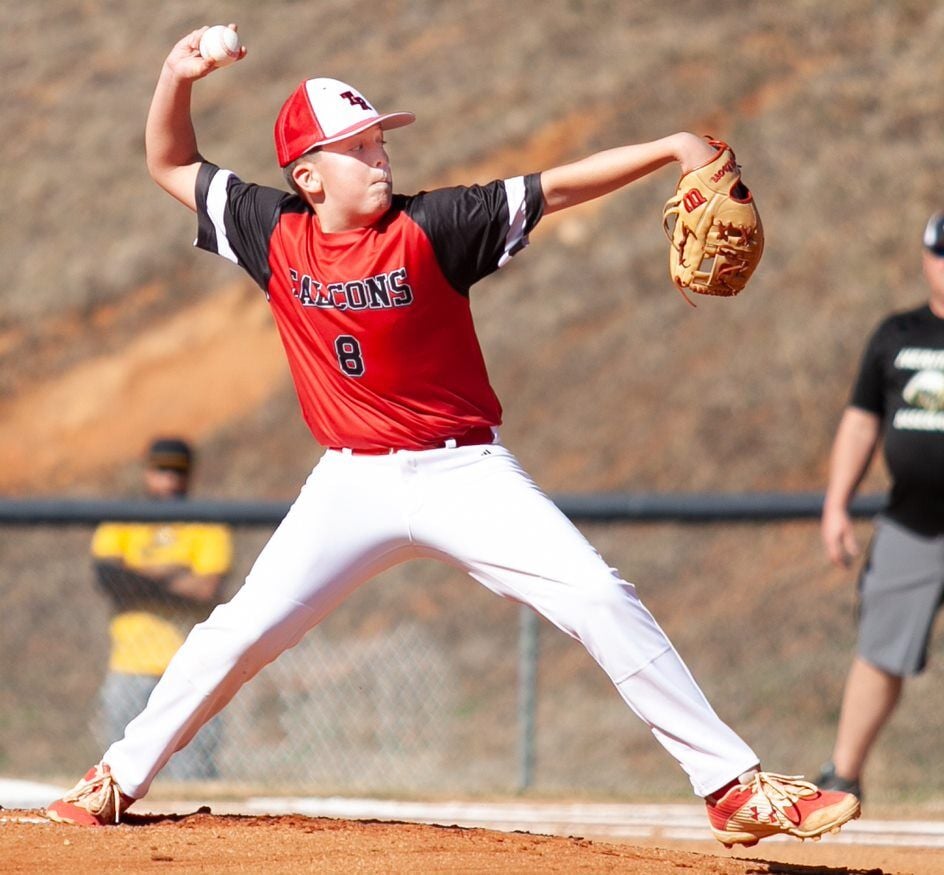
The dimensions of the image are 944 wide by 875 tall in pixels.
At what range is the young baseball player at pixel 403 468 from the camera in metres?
4.59

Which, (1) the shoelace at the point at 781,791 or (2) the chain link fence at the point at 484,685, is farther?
(2) the chain link fence at the point at 484,685

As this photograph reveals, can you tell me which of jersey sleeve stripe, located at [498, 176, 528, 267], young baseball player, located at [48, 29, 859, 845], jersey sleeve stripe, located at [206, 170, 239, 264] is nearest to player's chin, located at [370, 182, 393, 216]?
young baseball player, located at [48, 29, 859, 845]

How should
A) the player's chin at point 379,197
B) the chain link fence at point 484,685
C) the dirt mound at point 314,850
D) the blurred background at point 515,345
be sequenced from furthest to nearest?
the blurred background at point 515,345
the chain link fence at point 484,685
the player's chin at point 379,197
the dirt mound at point 314,850

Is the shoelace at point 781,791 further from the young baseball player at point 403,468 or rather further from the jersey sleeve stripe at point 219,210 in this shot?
the jersey sleeve stripe at point 219,210

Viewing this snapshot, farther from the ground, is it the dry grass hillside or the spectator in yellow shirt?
the dry grass hillside

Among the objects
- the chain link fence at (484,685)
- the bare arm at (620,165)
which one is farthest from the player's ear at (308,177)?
the chain link fence at (484,685)

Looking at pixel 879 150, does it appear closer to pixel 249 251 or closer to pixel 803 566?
pixel 803 566

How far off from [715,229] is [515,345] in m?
11.4

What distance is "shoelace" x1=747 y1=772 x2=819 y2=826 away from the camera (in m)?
4.50

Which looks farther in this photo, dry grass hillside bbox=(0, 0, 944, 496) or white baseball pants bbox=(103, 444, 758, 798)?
dry grass hillside bbox=(0, 0, 944, 496)

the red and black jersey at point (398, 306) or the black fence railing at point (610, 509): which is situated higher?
the red and black jersey at point (398, 306)

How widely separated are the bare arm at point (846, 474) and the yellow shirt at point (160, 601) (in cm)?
314

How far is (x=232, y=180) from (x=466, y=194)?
2.81ft

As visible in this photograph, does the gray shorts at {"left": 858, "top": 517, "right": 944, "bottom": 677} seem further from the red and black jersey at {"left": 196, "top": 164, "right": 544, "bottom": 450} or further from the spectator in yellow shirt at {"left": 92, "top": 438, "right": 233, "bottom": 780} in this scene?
the spectator in yellow shirt at {"left": 92, "top": 438, "right": 233, "bottom": 780}
